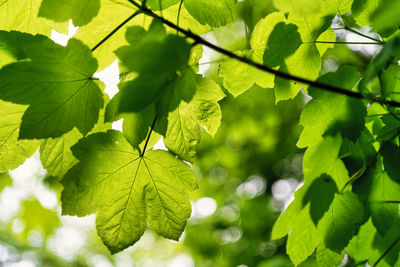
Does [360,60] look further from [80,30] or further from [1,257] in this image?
[1,257]

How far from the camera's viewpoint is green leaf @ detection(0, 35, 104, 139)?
0.94 metres

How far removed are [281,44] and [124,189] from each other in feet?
2.47

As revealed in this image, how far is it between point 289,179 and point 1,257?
8.87 meters

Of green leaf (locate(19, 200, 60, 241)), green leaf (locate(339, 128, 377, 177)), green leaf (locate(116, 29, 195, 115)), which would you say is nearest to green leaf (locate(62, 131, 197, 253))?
green leaf (locate(116, 29, 195, 115))

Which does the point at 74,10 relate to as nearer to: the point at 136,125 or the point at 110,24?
the point at 110,24

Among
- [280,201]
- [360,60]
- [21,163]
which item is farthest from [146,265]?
[21,163]

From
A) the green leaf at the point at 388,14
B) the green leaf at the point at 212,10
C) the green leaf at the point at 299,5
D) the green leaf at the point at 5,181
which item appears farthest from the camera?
the green leaf at the point at 5,181

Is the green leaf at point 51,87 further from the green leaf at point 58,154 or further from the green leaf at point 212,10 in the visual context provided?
the green leaf at point 212,10

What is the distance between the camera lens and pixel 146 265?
10.9 meters

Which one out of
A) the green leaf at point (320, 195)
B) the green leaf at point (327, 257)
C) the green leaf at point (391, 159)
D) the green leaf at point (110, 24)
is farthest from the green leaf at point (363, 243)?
the green leaf at point (110, 24)

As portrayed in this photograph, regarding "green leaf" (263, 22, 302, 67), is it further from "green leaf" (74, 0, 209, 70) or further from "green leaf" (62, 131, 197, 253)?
"green leaf" (62, 131, 197, 253)

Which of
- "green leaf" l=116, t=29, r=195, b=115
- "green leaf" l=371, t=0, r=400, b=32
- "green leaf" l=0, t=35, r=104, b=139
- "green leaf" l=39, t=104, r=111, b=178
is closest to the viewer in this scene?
"green leaf" l=371, t=0, r=400, b=32

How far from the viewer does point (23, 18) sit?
1.22m

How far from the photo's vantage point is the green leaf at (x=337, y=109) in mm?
1016
